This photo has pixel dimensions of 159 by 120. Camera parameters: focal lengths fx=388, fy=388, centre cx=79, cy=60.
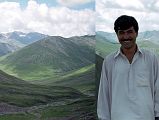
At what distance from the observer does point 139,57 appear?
8.71ft

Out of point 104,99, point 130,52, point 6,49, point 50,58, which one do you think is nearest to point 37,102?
point 50,58

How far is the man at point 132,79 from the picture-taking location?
2.59m

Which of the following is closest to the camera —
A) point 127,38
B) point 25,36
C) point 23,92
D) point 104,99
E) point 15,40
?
point 127,38

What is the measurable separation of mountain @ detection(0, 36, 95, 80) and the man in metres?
3.35

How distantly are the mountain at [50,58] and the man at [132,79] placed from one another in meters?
3.35

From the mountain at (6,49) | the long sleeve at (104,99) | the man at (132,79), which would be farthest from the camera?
the mountain at (6,49)

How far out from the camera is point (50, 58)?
20.1 ft

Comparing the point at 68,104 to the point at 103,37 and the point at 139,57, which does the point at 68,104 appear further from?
the point at 139,57

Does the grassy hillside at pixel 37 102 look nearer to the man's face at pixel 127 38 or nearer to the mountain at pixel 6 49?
the mountain at pixel 6 49

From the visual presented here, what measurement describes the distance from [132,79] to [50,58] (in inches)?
142

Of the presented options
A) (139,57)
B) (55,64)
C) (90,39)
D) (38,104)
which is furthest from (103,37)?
(139,57)

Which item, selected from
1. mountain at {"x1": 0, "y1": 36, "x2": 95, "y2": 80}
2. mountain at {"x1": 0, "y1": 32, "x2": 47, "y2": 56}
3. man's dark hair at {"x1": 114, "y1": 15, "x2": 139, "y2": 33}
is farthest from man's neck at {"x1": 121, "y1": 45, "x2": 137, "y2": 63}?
mountain at {"x1": 0, "y1": 36, "x2": 95, "y2": 80}

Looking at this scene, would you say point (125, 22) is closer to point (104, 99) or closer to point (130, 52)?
point (130, 52)

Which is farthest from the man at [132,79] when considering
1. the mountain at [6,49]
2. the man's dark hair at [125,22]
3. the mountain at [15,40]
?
the mountain at [6,49]
